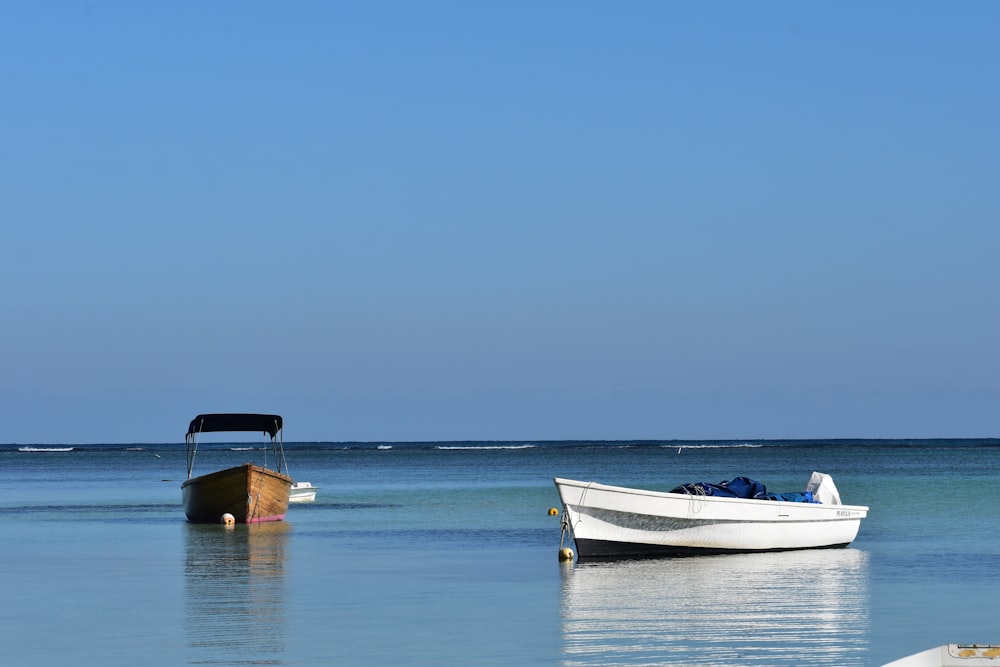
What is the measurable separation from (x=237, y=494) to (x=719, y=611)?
832 inches

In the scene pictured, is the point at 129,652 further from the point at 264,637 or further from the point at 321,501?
the point at 321,501

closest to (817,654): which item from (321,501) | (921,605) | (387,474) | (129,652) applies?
(921,605)

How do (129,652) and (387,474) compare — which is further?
(387,474)

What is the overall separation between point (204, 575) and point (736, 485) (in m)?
10.4

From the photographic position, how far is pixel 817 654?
49.6ft

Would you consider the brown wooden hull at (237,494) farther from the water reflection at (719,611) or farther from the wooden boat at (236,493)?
the water reflection at (719,611)

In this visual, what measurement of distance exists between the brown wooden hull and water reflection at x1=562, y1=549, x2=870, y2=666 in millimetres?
14230

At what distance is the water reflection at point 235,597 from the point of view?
623 inches

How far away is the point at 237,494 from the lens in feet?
124

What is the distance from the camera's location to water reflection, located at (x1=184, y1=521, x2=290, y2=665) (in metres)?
15.8

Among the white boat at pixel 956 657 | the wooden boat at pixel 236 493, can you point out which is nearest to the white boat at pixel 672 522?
the wooden boat at pixel 236 493

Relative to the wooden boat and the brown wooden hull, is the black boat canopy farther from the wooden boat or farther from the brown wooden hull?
the brown wooden hull

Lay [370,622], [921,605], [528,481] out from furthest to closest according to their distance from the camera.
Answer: [528,481]
[921,605]
[370,622]

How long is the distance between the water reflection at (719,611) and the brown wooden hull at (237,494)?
14230 mm
